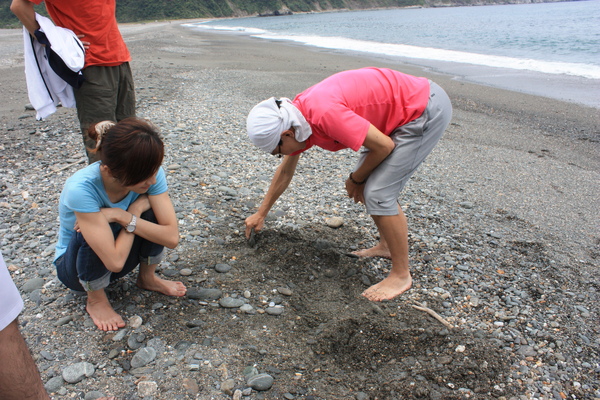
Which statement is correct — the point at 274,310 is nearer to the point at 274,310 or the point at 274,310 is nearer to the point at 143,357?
the point at 274,310

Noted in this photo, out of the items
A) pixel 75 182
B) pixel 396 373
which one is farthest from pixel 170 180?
pixel 396 373

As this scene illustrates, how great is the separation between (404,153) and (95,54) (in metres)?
2.59

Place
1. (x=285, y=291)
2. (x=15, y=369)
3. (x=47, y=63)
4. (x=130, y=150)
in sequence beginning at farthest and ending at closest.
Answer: (x=47, y=63), (x=285, y=291), (x=130, y=150), (x=15, y=369)

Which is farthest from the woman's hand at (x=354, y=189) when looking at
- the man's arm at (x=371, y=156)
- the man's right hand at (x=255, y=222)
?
the man's right hand at (x=255, y=222)

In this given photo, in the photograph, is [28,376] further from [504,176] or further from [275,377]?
[504,176]

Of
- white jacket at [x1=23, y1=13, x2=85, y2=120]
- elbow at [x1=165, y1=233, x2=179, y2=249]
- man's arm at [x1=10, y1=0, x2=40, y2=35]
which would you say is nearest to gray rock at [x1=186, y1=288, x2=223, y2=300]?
elbow at [x1=165, y1=233, x2=179, y2=249]

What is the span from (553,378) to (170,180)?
3.66m

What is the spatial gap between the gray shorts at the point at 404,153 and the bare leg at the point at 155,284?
1359 mm

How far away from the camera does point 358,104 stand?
245 cm

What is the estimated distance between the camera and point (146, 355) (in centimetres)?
226

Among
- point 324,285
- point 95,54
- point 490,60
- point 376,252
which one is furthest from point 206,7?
point 324,285

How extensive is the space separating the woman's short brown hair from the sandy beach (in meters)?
0.96

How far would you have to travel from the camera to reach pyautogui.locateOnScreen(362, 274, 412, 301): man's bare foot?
2.84m

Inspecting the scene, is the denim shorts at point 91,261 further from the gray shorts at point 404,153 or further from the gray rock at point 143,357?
the gray shorts at point 404,153
